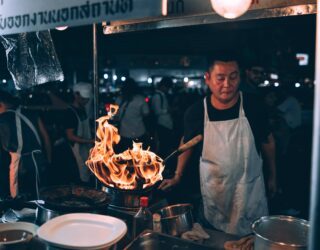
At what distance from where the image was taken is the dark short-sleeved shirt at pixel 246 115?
11.6 feet

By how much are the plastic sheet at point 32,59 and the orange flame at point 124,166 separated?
74 cm

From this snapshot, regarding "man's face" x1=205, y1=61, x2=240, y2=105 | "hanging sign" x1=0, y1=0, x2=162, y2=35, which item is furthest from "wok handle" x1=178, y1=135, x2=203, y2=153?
"hanging sign" x1=0, y1=0, x2=162, y2=35

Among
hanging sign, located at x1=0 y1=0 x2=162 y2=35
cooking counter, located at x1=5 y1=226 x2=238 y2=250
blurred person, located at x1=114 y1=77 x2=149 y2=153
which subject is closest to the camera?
hanging sign, located at x1=0 y1=0 x2=162 y2=35

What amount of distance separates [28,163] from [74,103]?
2022mm

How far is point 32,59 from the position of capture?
349 centimetres

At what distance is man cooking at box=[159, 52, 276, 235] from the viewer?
3.39 m

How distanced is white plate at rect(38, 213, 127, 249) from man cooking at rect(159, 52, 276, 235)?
1194 mm

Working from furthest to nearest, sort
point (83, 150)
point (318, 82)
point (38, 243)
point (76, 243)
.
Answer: point (83, 150)
point (38, 243)
point (76, 243)
point (318, 82)

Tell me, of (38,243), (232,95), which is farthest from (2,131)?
(232,95)

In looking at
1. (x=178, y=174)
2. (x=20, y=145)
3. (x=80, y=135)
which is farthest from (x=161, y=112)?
(x=178, y=174)

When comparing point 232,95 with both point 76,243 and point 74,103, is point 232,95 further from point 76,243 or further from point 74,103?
point 74,103

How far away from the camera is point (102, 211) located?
2.46 meters

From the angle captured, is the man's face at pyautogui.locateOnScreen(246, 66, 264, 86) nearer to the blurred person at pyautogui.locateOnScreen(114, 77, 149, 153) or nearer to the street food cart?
the blurred person at pyautogui.locateOnScreen(114, 77, 149, 153)

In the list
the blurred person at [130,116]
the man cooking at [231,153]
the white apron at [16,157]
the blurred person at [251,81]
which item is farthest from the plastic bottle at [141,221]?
the blurred person at [130,116]
